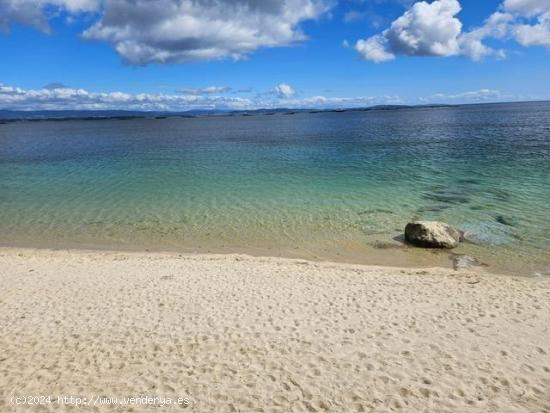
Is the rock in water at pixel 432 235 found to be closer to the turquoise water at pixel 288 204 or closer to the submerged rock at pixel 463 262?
the submerged rock at pixel 463 262

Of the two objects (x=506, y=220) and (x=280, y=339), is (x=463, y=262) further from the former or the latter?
(x=280, y=339)

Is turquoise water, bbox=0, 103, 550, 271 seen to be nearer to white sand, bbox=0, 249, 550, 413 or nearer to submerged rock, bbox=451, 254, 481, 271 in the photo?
submerged rock, bbox=451, 254, 481, 271

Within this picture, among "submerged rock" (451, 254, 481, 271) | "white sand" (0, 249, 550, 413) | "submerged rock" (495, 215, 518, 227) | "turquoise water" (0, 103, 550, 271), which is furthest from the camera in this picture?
"submerged rock" (495, 215, 518, 227)

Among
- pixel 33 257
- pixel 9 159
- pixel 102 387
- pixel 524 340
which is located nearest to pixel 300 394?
pixel 102 387

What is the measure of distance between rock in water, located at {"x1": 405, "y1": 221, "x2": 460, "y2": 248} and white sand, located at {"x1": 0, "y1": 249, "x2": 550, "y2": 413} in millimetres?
2338

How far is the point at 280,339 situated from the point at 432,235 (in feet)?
32.3

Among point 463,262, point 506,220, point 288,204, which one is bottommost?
point 463,262

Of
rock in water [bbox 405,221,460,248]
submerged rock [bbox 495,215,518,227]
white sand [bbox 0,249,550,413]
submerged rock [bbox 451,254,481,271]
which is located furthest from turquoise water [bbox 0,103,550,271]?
white sand [bbox 0,249,550,413]

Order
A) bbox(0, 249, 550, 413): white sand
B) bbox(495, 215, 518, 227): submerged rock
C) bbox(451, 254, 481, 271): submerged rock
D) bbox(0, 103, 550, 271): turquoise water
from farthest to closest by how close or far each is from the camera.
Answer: bbox(495, 215, 518, 227): submerged rock < bbox(0, 103, 550, 271): turquoise water < bbox(451, 254, 481, 271): submerged rock < bbox(0, 249, 550, 413): white sand

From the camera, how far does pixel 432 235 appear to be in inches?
675

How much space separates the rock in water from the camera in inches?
675

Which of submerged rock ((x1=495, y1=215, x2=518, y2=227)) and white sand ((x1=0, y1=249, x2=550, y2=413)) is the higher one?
submerged rock ((x1=495, y1=215, x2=518, y2=227))

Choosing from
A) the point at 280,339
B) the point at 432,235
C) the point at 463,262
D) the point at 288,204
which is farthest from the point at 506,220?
the point at 280,339

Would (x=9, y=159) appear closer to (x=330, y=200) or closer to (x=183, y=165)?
(x=183, y=165)
